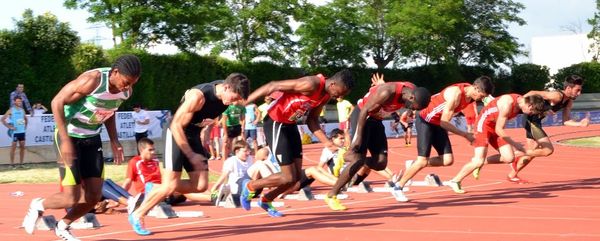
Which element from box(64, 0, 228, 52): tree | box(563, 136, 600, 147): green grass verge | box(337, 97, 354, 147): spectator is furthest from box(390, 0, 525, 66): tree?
box(337, 97, 354, 147): spectator

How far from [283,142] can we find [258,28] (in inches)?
1306

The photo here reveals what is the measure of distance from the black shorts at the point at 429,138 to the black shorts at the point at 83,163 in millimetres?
5774

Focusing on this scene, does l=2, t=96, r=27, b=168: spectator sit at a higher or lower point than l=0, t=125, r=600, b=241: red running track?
higher

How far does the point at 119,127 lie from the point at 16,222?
15.2 m

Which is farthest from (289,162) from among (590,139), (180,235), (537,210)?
(590,139)

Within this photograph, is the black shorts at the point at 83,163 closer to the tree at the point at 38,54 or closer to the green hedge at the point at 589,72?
the tree at the point at 38,54

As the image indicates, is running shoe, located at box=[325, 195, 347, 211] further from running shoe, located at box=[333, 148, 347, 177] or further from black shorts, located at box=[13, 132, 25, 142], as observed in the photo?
black shorts, located at box=[13, 132, 25, 142]

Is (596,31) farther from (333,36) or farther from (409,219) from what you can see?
(409,219)

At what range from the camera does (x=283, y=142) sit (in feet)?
36.1

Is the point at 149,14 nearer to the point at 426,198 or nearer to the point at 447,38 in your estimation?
the point at 447,38

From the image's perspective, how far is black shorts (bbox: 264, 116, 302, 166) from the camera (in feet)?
36.1

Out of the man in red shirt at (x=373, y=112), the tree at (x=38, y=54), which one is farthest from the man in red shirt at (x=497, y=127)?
the tree at (x=38, y=54)

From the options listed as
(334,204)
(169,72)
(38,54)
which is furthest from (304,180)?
(169,72)

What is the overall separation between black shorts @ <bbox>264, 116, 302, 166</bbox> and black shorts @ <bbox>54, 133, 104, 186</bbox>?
2674 mm
